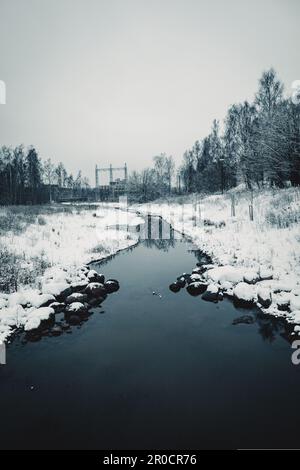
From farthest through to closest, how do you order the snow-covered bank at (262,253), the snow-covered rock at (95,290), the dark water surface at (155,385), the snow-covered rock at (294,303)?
the snow-covered rock at (95,290) → the snow-covered bank at (262,253) → the snow-covered rock at (294,303) → the dark water surface at (155,385)

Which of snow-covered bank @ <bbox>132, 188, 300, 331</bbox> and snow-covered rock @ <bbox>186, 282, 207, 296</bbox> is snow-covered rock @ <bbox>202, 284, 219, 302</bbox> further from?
snow-covered bank @ <bbox>132, 188, 300, 331</bbox>

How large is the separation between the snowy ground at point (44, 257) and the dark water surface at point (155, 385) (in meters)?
1.03

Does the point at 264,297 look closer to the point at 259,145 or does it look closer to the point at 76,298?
the point at 76,298

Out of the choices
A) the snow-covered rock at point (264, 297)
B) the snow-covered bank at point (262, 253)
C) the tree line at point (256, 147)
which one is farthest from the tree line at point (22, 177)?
the snow-covered rock at point (264, 297)

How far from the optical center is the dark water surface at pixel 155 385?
3.83m

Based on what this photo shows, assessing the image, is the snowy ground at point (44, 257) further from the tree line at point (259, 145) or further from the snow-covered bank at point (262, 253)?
the tree line at point (259, 145)

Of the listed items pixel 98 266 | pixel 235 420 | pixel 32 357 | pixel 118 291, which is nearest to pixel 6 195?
pixel 98 266

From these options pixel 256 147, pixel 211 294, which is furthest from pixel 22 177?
pixel 211 294

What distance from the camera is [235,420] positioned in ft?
13.2

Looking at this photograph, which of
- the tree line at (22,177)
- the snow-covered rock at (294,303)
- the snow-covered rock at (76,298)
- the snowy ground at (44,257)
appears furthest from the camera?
the tree line at (22,177)

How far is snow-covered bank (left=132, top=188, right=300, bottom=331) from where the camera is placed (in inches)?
303

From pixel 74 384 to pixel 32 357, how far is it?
1.28 metres

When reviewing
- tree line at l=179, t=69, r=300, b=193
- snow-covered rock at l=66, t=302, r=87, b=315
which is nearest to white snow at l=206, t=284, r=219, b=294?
snow-covered rock at l=66, t=302, r=87, b=315

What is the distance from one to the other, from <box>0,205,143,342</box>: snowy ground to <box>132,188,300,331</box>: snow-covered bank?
509cm
